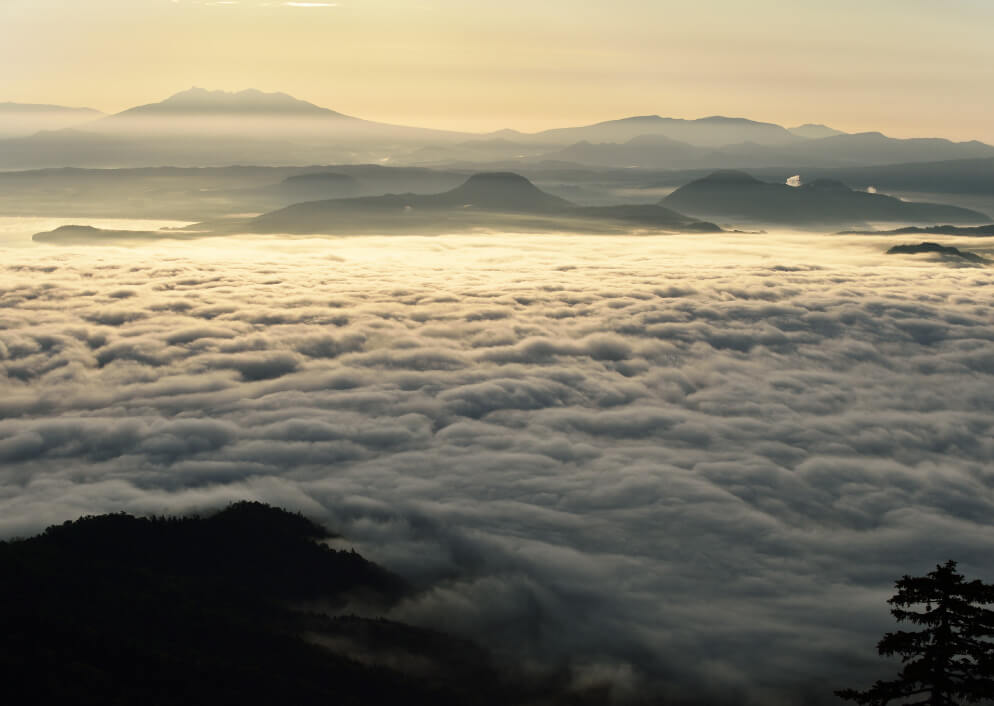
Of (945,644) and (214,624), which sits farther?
(214,624)

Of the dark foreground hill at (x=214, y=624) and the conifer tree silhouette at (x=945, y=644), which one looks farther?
the dark foreground hill at (x=214, y=624)

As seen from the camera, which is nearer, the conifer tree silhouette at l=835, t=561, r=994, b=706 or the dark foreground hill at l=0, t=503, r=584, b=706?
the conifer tree silhouette at l=835, t=561, r=994, b=706

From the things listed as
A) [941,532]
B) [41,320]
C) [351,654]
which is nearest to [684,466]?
[941,532]

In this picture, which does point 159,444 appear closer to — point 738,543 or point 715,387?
point 738,543

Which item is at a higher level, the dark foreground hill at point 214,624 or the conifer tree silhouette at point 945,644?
the conifer tree silhouette at point 945,644

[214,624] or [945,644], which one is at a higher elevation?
[945,644]

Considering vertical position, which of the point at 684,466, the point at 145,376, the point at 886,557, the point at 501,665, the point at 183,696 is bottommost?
the point at 501,665

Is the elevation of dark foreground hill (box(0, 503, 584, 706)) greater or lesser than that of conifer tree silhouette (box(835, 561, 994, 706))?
lesser

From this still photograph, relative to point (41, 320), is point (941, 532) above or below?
below
